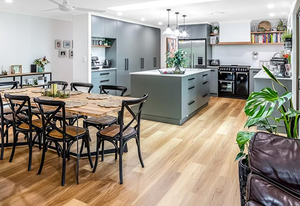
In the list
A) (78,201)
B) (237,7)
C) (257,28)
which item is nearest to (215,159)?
(78,201)

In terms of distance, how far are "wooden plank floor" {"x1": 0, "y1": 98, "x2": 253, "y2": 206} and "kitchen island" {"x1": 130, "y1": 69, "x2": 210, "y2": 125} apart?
84 centimetres

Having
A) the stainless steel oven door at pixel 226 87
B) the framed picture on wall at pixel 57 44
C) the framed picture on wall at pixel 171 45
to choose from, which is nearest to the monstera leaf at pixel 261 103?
the stainless steel oven door at pixel 226 87

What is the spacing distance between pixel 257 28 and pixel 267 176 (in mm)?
7274

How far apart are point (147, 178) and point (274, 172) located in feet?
5.20

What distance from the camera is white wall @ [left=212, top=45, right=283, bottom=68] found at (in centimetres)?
771

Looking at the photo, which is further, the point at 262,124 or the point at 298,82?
the point at 298,82

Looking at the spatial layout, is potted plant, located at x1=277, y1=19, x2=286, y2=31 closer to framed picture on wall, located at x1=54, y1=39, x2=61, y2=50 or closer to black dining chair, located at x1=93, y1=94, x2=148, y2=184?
black dining chair, located at x1=93, y1=94, x2=148, y2=184

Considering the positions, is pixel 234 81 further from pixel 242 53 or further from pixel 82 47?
pixel 82 47

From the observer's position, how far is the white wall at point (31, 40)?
6188mm

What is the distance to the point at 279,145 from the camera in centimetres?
151

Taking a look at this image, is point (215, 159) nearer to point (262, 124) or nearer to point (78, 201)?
point (262, 124)

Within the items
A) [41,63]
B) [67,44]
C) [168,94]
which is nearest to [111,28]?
[67,44]

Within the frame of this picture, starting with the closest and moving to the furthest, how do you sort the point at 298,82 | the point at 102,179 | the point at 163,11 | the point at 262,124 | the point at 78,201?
the point at 262,124
the point at 78,201
the point at 102,179
the point at 298,82
the point at 163,11

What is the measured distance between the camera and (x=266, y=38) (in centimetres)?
750
